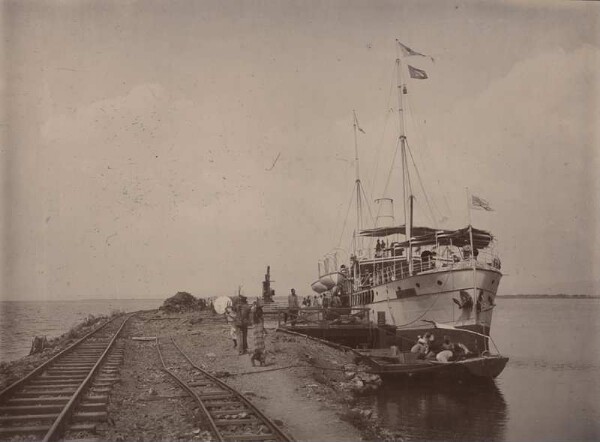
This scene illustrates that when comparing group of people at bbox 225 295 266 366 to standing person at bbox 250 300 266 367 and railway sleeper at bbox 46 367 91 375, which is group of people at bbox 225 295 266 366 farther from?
railway sleeper at bbox 46 367 91 375

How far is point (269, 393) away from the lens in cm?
1269

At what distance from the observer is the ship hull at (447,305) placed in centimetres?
2638

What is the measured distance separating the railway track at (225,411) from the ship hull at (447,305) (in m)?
13.2

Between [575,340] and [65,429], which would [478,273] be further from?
[575,340]

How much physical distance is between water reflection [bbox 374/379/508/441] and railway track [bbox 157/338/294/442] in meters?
4.70

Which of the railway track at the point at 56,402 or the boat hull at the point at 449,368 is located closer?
the railway track at the point at 56,402

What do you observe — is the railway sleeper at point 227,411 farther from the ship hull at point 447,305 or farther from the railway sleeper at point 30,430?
the ship hull at point 447,305

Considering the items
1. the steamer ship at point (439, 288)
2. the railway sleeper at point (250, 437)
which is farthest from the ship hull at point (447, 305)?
the railway sleeper at point (250, 437)

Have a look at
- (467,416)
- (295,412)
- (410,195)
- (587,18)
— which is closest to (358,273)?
(410,195)

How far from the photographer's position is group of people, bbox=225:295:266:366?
16391mm

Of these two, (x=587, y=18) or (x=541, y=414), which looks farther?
(x=541, y=414)

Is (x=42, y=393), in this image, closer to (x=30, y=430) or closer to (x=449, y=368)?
(x=30, y=430)

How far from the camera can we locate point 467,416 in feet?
54.3

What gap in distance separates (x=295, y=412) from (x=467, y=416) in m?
7.89
